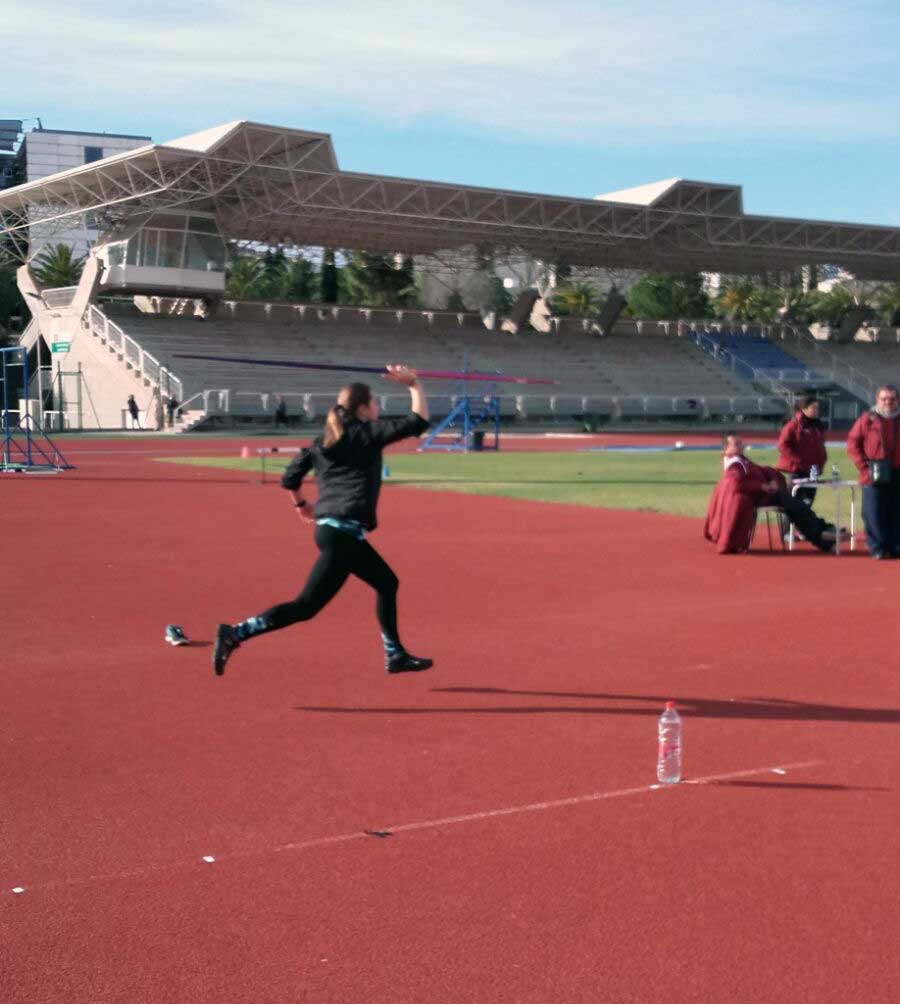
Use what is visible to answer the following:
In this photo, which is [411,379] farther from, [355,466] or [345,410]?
[355,466]

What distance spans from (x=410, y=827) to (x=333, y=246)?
66090 millimetres

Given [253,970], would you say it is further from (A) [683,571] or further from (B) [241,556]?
(B) [241,556]

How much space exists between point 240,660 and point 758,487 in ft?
25.9

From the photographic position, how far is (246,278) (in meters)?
97.7

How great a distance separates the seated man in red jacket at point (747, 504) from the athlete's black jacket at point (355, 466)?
7.98 meters

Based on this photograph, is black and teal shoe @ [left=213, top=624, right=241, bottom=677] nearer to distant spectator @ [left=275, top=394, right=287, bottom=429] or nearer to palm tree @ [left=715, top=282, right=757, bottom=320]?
distant spectator @ [left=275, top=394, right=287, bottom=429]

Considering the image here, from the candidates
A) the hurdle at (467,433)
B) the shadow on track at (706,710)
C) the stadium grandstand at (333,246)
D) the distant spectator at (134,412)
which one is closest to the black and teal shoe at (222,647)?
the shadow on track at (706,710)

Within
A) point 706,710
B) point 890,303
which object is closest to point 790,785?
point 706,710

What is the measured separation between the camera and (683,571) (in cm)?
1416

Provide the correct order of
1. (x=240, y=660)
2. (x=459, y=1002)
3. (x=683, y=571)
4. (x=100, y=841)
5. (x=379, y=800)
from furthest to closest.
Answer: (x=683, y=571) < (x=240, y=660) < (x=379, y=800) < (x=100, y=841) < (x=459, y=1002)

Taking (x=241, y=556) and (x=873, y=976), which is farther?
(x=241, y=556)

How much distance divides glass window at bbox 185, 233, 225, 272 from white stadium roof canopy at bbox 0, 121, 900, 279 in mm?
1140

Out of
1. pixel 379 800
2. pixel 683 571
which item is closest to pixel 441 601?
pixel 683 571

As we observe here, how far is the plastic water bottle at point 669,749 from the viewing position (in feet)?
21.0
